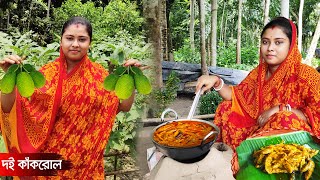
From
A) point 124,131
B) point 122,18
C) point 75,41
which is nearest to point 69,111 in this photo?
point 75,41

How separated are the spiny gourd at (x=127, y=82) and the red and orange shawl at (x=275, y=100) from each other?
0.32m

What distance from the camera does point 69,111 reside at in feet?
2.89

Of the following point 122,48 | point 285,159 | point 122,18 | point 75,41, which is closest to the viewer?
point 285,159

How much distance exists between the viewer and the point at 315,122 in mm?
950

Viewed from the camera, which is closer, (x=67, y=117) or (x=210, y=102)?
(x=67, y=117)

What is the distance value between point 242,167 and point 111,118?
42 centimetres

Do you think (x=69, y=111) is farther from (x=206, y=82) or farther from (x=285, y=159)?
(x=285, y=159)

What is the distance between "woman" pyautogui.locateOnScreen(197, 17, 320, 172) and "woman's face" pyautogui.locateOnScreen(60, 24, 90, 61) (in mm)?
323

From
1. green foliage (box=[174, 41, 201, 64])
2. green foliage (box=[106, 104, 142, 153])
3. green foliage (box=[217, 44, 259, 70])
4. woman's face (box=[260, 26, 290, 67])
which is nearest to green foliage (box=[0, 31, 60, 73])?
green foliage (box=[106, 104, 142, 153])

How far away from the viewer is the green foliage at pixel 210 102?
1.76 meters

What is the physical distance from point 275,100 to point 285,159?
429 millimetres

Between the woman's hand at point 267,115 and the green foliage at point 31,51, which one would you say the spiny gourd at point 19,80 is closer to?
the green foliage at point 31,51

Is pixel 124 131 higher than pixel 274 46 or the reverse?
the reverse

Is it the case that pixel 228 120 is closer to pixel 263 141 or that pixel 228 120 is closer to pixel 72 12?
pixel 263 141
